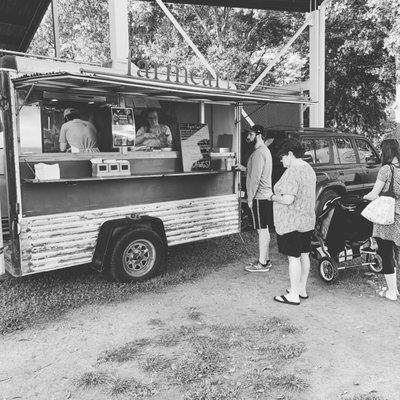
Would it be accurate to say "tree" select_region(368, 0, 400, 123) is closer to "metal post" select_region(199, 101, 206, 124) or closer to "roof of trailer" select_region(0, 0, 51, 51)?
"metal post" select_region(199, 101, 206, 124)

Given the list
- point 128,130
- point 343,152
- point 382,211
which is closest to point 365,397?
point 382,211

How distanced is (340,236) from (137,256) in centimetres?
246

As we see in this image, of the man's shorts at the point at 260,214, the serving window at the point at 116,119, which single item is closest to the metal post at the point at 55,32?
the serving window at the point at 116,119

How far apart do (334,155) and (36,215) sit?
5568mm

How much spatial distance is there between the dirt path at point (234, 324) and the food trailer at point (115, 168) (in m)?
0.73

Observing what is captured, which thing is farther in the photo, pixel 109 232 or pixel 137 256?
pixel 137 256

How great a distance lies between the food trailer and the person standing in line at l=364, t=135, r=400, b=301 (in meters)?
1.89

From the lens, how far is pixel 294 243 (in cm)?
479

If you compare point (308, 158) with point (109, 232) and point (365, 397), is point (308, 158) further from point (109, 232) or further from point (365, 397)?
point (365, 397)

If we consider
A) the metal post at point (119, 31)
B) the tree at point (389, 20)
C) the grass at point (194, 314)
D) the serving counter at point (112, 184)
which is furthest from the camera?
the tree at point (389, 20)

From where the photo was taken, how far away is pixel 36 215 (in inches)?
194

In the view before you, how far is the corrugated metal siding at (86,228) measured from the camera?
4875 millimetres

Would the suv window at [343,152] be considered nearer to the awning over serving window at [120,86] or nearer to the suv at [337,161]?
the suv at [337,161]

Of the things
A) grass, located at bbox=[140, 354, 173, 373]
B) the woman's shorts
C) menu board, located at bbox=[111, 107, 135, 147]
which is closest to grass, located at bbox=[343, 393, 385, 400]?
grass, located at bbox=[140, 354, 173, 373]
